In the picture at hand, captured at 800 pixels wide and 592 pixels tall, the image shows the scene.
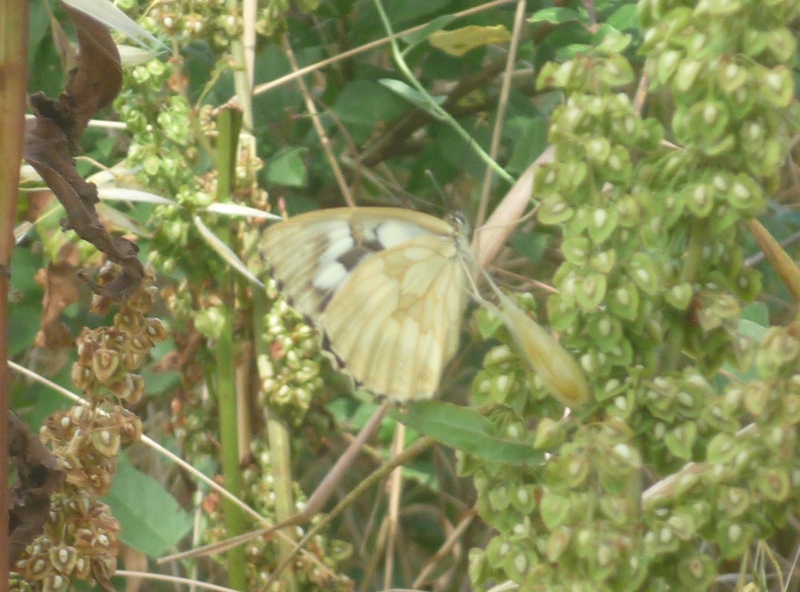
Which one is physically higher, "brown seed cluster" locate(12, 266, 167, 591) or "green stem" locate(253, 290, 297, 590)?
"brown seed cluster" locate(12, 266, 167, 591)

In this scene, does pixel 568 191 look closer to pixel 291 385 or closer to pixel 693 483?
pixel 693 483

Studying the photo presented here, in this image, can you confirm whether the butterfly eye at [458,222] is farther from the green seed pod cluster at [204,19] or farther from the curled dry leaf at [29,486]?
the curled dry leaf at [29,486]

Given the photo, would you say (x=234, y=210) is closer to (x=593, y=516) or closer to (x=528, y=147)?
(x=528, y=147)

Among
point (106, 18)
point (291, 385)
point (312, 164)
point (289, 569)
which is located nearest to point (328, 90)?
point (312, 164)

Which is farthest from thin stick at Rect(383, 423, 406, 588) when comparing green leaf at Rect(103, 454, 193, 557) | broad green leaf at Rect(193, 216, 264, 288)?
broad green leaf at Rect(193, 216, 264, 288)

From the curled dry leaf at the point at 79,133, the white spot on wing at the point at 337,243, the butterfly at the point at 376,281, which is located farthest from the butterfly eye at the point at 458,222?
the curled dry leaf at the point at 79,133

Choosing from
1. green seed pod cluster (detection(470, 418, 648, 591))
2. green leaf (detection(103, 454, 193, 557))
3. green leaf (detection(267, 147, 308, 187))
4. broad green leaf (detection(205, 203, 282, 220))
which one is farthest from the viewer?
green leaf (detection(267, 147, 308, 187))

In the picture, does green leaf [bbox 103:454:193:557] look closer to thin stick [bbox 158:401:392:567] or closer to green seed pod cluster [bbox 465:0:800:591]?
thin stick [bbox 158:401:392:567]

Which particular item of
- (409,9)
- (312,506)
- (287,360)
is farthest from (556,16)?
(312,506)
